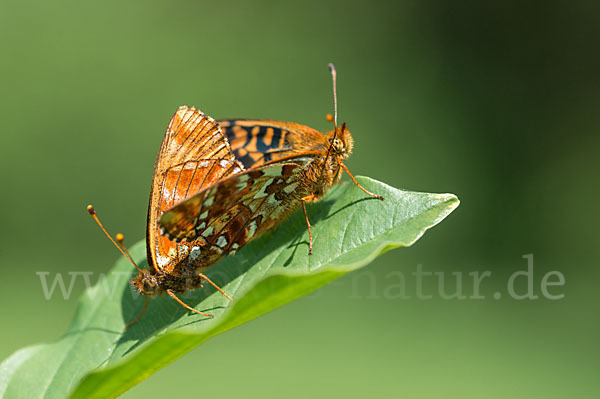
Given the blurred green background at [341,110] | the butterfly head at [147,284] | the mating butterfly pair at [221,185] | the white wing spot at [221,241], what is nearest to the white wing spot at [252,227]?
the mating butterfly pair at [221,185]

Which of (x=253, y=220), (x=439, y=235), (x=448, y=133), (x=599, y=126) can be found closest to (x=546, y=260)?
(x=439, y=235)

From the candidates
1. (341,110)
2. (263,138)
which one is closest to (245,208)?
(263,138)

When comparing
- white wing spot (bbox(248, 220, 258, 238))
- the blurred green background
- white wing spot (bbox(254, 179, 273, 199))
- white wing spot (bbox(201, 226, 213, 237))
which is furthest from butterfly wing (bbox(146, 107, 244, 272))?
the blurred green background

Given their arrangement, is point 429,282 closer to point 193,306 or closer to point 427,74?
point 427,74

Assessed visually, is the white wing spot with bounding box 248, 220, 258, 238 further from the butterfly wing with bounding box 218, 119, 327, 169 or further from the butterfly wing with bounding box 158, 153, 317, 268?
the butterfly wing with bounding box 218, 119, 327, 169

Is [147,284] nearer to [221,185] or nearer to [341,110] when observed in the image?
[221,185]

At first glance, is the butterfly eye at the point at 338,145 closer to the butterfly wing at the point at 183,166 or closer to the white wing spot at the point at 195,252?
the butterfly wing at the point at 183,166
